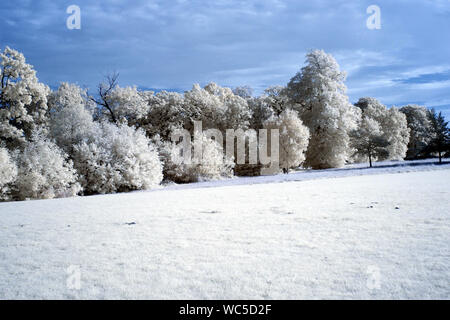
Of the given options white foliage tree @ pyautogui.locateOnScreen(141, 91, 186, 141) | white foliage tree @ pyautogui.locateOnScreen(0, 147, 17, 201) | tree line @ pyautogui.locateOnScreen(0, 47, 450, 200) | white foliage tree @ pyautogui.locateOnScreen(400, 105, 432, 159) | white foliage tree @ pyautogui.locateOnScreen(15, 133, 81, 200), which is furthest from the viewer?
white foliage tree @ pyautogui.locateOnScreen(400, 105, 432, 159)

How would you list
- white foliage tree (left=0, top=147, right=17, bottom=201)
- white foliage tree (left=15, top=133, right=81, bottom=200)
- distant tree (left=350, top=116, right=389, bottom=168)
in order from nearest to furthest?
white foliage tree (left=0, top=147, right=17, bottom=201) < white foliage tree (left=15, top=133, right=81, bottom=200) < distant tree (left=350, top=116, right=389, bottom=168)

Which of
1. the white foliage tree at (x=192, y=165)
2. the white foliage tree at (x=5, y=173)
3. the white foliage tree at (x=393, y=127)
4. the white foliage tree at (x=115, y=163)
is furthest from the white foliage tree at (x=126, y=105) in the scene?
the white foliage tree at (x=393, y=127)

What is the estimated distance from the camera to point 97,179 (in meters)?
22.8

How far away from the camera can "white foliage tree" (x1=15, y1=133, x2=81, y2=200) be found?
1952 cm

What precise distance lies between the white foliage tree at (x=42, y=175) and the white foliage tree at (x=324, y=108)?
26.0 m

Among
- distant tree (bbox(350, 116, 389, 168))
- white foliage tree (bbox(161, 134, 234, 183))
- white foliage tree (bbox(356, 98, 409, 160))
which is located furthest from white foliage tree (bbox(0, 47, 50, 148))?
white foliage tree (bbox(356, 98, 409, 160))

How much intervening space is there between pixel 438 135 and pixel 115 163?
118 ft

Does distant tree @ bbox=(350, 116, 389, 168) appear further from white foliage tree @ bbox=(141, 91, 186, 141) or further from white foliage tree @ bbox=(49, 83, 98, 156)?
white foliage tree @ bbox=(49, 83, 98, 156)

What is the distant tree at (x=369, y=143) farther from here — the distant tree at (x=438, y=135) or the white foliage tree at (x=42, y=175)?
the white foliage tree at (x=42, y=175)

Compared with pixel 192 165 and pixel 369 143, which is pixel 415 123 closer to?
pixel 369 143

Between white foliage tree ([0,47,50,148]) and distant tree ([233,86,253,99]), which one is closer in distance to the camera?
white foliage tree ([0,47,50,148])

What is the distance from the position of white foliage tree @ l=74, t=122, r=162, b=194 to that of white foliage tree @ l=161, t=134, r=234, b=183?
4.02m
